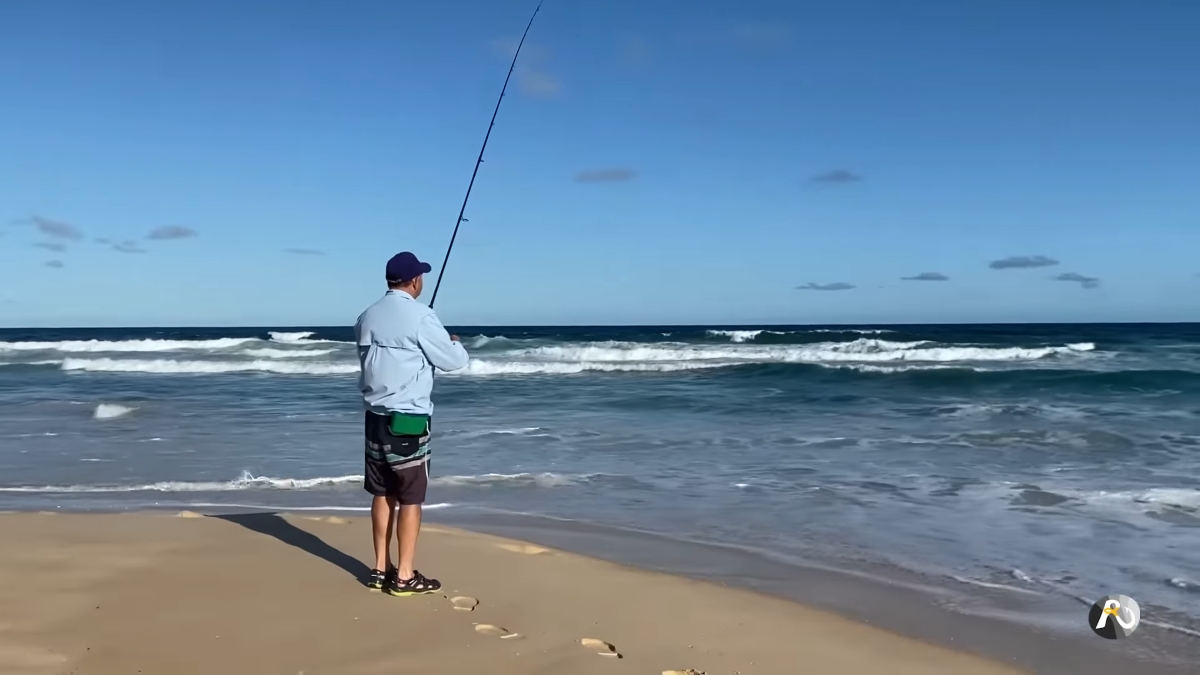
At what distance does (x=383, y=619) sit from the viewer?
3.51m

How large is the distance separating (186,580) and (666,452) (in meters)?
5.58

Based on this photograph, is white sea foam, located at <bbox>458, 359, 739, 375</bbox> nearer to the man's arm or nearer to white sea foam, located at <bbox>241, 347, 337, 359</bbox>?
white sea foam, located at <bbox>241, 347, 337, 359</bbox>

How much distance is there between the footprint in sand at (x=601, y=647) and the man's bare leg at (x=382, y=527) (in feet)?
3.34

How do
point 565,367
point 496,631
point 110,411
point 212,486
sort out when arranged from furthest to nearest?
point 565,367 → point 110,411 → point 212,486 → point 496,631

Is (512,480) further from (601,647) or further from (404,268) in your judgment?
(601,647)

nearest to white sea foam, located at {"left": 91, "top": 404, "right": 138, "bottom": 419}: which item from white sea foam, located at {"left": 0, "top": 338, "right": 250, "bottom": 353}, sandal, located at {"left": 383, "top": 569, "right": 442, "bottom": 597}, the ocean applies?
the ocean

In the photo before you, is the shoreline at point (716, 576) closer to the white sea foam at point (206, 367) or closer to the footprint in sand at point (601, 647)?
the footprint in sand at point (601, 647)

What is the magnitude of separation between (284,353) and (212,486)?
85.1 feet

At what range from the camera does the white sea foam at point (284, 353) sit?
29922mm

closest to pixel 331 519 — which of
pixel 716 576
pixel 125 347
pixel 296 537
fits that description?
pixel 296 537

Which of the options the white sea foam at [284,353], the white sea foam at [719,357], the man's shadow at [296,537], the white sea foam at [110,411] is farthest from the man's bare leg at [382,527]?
the white sea foam at [284,353]

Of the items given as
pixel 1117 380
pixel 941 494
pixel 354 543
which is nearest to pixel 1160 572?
pixel 941 494

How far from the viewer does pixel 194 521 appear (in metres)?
5.43

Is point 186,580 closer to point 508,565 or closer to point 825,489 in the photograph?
point 508,565
